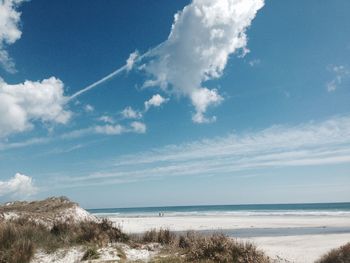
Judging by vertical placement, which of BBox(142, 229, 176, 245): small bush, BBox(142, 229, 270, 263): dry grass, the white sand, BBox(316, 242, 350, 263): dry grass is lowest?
the white sand

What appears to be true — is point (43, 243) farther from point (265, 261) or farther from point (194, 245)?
point (265, 261)

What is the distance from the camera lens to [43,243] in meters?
10.6

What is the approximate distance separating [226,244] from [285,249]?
7229mm

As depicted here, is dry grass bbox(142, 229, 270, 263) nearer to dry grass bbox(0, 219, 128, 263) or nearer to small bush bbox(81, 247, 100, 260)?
small bush bbox(81, 247, 100, 260)

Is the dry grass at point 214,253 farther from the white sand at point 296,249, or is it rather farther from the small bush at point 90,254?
the white sand at point 296,249

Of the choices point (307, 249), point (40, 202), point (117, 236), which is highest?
point (40, 202)

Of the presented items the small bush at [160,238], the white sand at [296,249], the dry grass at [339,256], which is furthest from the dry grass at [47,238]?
the dry grass at [339,256]

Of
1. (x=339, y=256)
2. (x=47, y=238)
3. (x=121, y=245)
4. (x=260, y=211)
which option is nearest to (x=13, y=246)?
(x=47, y=238)

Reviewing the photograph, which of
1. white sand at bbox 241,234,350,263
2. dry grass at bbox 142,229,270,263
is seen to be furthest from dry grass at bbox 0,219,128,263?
white sand at bbox 241,234,350,263

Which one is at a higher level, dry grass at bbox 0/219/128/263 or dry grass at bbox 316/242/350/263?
dry grass at bbox 0/219/128/263

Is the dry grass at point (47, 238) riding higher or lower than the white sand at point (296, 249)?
higher

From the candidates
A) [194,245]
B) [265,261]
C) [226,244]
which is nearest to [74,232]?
[194,245]

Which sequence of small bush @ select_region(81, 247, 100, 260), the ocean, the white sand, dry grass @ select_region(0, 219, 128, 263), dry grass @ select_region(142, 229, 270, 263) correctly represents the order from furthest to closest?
the ocean → the white sand → small bush @ select_region(81, 247, 100, 260) → dry grass @ select_region(142, 229, 270, 263) → dry grass @ select_region(0, 219, 128, 263)

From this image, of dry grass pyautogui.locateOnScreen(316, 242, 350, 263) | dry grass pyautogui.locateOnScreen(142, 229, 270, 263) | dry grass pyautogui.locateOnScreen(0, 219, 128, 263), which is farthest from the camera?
dry grass pyautogui.locateOnScreen(316, 242, 350, 263)
